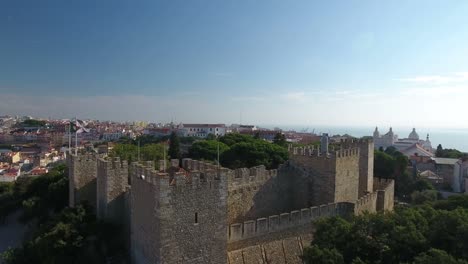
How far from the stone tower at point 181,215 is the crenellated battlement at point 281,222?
168 centimetres

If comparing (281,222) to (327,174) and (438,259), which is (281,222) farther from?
(438,259)

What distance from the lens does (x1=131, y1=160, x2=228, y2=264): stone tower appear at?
36.0 ft

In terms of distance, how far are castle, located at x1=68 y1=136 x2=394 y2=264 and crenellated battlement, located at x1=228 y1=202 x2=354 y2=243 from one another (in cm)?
4

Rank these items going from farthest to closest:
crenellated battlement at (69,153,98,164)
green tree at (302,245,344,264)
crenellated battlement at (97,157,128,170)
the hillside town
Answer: the hillside town → crenellated battlement at (69,153,98,164) → crenellated battlement at (97,157,128,170) → green tree at (302,245,344,264)

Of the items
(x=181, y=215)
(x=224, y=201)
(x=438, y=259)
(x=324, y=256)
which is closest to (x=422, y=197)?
(x=438, y=259)

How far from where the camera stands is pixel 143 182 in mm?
11930

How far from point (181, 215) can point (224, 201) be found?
167 centimetres

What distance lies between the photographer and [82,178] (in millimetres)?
18156

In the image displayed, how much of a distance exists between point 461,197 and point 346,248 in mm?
20115

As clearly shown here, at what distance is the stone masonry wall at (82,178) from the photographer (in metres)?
18.0

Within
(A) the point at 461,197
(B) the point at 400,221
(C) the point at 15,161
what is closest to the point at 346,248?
(B) the point at 400,221

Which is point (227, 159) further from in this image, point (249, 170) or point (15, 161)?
point (15, 161)

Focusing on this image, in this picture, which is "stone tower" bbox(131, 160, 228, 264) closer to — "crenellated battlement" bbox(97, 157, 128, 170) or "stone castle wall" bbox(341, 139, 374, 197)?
"crenellated battlement" bbox(97, 157, 128, 170)

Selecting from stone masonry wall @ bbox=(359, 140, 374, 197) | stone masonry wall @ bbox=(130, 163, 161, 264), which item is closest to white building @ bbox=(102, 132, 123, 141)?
stone masonry wall @ bbox=(359, 140, 374, 197)
